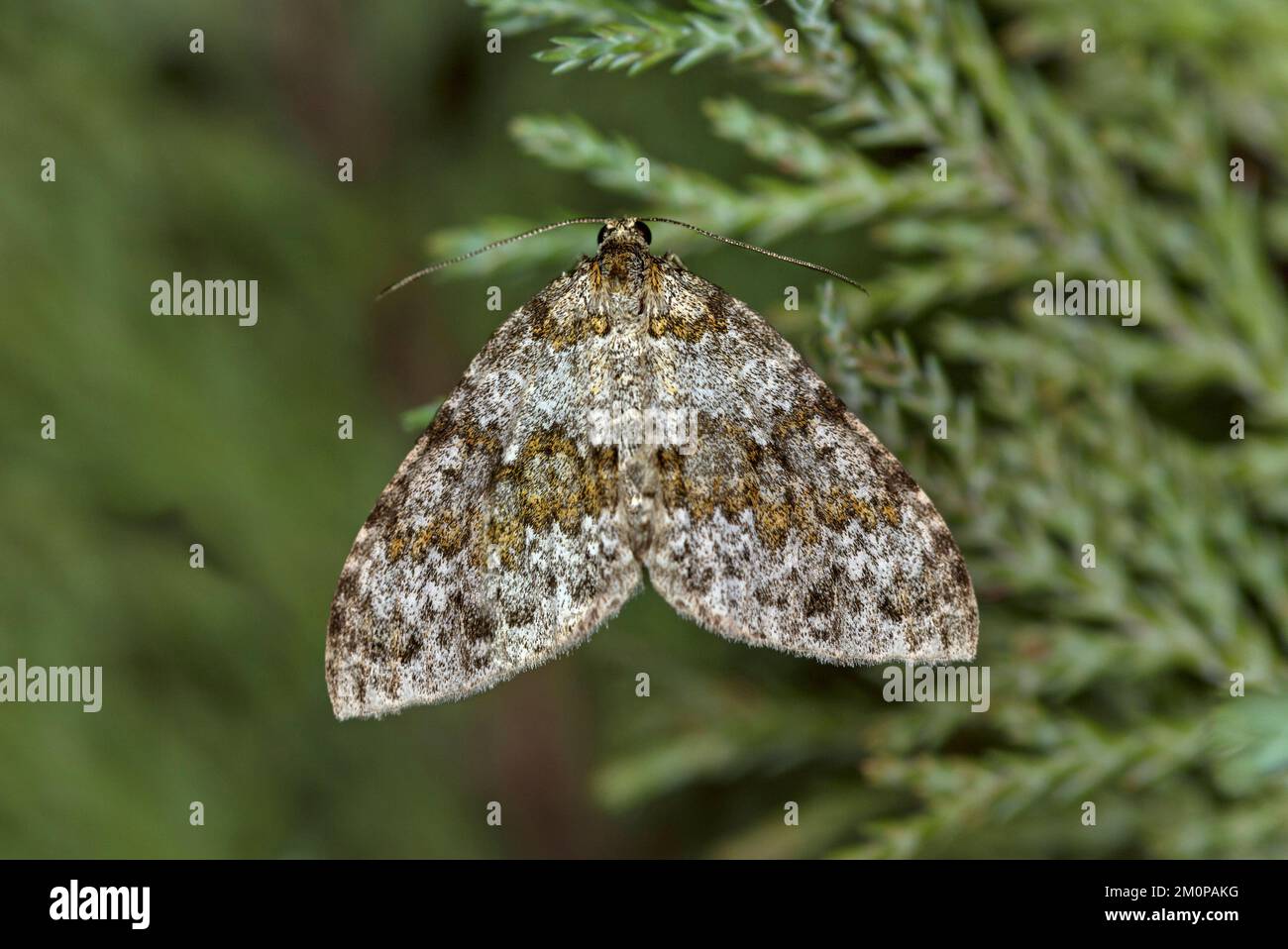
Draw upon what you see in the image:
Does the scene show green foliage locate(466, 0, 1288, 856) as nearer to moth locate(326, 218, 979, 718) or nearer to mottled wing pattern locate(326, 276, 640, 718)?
moth locate(326, 218, 979, 718)

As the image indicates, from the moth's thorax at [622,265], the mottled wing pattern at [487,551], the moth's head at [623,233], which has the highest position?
the moth's head at [623,233]

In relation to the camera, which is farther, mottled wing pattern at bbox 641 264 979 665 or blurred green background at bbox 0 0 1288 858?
blurred green background at bbox 0 0 1288 858

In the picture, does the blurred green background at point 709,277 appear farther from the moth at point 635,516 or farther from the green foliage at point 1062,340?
the moth at point 635,516

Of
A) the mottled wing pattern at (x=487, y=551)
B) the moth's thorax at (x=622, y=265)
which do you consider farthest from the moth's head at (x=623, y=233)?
the mottled wing pattern at (x=487, y=551)

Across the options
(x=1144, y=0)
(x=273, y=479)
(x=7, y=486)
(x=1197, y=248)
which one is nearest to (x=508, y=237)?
(x=273, y=479)

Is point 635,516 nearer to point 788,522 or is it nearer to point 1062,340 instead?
point 788,522

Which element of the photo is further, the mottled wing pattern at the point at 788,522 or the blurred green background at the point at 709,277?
the blurred green background at the point at 709,277

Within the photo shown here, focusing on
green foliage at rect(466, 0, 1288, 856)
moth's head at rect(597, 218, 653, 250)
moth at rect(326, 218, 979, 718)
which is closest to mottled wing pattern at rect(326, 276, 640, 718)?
moth at rect(326, 218, 979, 718)
